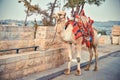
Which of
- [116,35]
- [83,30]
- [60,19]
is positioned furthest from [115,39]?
[60,19]

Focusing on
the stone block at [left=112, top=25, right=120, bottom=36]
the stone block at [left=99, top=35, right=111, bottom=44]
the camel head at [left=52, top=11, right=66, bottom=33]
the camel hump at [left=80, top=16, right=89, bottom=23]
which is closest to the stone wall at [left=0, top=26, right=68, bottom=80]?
the camel head at [left=52, top=11, right=66, bottom=33]

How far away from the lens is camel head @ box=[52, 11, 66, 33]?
6.29 metres

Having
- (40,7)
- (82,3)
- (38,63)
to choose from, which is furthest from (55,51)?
(82,3)

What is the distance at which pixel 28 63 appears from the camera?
242 inches

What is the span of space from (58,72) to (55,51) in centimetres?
98

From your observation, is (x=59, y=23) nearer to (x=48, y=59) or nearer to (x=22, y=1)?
(x=48, y=59)

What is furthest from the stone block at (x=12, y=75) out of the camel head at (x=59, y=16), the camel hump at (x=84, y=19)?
the camel hump at (x=84, y=19)

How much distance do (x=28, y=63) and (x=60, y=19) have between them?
5.12 feet

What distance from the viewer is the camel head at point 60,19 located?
629 cm

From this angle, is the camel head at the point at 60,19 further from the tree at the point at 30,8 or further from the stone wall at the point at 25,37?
the tree at the point at 30,8

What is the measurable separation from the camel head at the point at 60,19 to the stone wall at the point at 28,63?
100cm

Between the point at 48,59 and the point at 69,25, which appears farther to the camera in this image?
the point at 48,59

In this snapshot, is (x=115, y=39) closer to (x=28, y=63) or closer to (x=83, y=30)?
(x=83, y=30)

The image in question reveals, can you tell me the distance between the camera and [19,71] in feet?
18.9
